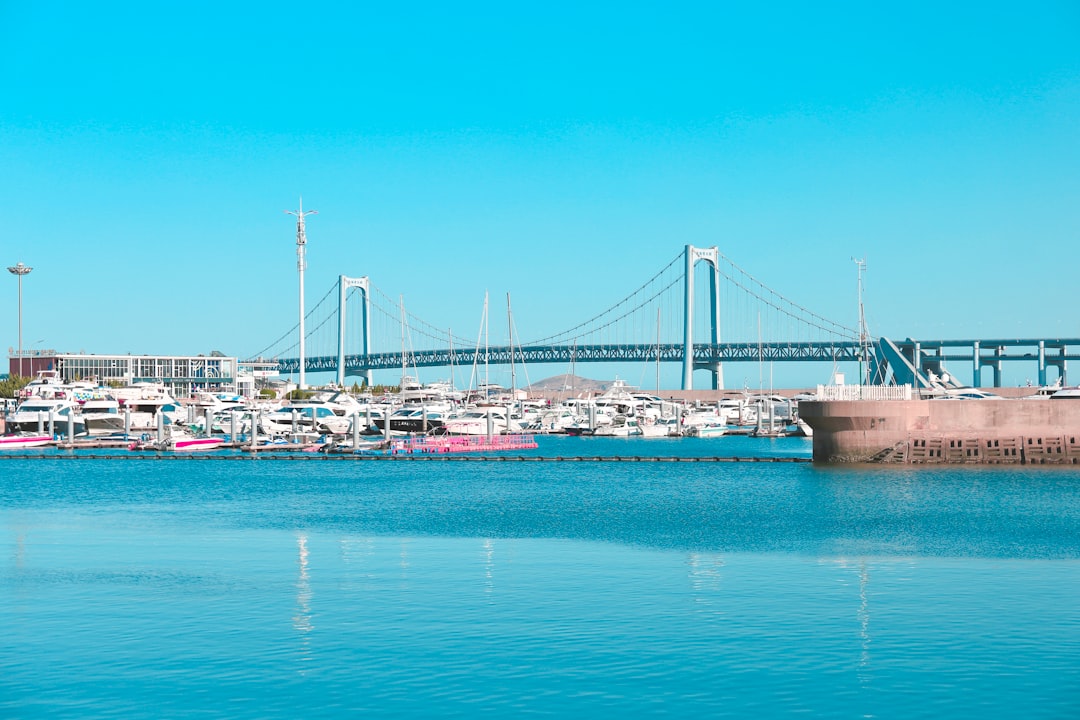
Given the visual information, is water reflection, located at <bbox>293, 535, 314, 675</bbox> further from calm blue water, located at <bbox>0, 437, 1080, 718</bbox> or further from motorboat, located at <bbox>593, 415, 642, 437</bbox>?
A: motorboat, located at <bbox>593, 415, 642, 437</bbox>

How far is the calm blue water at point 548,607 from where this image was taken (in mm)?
16156

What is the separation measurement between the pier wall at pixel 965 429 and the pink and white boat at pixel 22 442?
4471 cm

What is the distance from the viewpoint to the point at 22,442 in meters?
69.7

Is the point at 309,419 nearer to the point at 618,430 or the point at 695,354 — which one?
the point at 618,430

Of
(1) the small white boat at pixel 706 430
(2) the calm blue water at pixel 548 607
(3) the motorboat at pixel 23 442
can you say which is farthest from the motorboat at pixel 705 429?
(2) the calm blue water at pixel 548 607

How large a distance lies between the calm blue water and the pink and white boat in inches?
1201

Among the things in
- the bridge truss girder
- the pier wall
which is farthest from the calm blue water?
the bridge truss girder

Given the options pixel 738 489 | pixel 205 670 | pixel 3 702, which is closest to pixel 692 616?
pixel 205 670

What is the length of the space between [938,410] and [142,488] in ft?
98.1

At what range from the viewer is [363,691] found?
1634 cm

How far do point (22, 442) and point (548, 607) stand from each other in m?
56.1

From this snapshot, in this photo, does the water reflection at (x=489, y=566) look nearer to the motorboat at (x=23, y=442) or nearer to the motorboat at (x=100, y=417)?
the motorboat at (x=23, y=442)

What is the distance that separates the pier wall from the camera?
156 ft

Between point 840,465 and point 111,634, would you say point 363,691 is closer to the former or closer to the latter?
point 111,634
